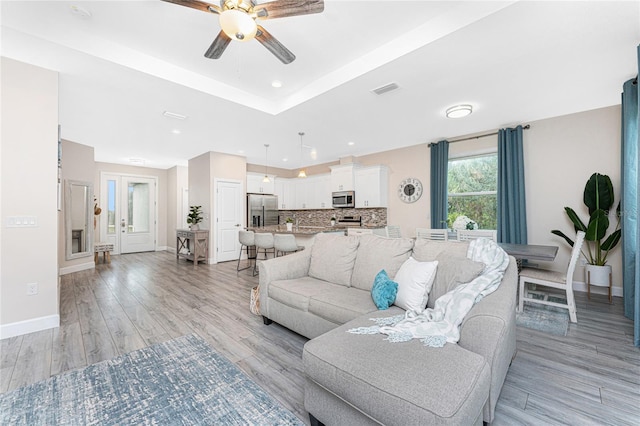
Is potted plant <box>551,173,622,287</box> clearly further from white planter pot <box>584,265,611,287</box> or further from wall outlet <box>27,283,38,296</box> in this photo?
wall outlet <box>27,283,38,296</box>

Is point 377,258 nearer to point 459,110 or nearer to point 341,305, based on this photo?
point 341,305

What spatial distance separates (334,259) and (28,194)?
3278 mm

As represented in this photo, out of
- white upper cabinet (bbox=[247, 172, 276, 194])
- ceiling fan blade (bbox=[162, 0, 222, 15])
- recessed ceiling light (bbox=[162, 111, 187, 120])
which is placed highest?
recessed ceiling light (bbox=[162, 111, 187, 120])

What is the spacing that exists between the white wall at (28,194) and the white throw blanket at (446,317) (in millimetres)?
3396

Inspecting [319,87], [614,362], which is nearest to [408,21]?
[319,87]

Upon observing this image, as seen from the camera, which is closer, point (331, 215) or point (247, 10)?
point (247, 10)

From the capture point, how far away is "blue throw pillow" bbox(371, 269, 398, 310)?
2051 millimetres

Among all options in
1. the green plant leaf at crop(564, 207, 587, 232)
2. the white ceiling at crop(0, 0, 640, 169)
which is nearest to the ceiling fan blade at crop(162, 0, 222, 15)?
the white ceiling at crop(0, 0, 640, 169)

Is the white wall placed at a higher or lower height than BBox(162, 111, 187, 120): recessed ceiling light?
lower

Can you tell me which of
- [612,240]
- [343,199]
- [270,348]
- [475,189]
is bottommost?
[270,348]

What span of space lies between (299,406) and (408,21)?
10.4 feet

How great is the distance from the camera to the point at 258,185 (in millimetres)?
7594

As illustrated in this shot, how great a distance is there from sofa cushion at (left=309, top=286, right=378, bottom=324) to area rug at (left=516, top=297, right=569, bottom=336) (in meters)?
1.97

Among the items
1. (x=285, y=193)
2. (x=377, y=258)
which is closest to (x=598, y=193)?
(x=377, y=258)
